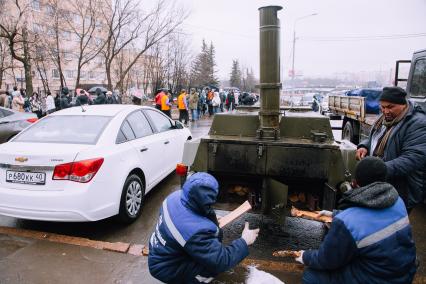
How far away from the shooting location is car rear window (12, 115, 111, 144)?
4.31 metres

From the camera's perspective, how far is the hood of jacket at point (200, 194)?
2008 mm

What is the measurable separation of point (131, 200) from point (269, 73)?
94.4 inches

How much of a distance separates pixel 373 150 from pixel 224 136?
1753 millimetres

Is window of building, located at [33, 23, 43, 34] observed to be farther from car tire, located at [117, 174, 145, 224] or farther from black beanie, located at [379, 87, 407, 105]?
black beanie, located at [379, 87, 407, 105]

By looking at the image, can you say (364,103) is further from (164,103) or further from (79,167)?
(164,103)

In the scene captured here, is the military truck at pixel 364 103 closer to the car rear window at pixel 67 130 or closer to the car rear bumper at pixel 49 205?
the car rear window at pixel 67 130

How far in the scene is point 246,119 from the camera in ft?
14.4

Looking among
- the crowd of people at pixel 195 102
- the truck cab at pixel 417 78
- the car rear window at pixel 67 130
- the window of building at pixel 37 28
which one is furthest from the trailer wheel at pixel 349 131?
the window of building at pixel 37 28

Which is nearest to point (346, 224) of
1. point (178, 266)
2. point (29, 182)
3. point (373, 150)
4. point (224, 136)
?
point (178, 266)

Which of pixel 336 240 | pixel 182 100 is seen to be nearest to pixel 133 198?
pixel 336 240

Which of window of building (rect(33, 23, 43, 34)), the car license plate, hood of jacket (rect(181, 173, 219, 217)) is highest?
window of building (rect(33, 23, 43, 34))

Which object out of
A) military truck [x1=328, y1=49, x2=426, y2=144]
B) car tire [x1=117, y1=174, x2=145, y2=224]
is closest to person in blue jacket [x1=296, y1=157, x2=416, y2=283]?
car tire [x1=117, y1=174, x2=145, y2=224]

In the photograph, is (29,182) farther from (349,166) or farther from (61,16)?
(61,16)

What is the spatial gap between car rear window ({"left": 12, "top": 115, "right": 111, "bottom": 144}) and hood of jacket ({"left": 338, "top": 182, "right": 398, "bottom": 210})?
3.21m
